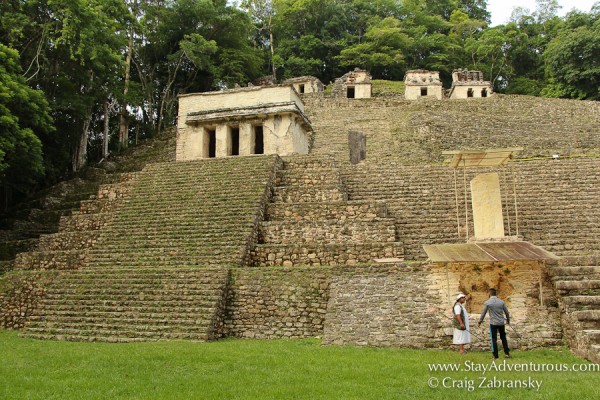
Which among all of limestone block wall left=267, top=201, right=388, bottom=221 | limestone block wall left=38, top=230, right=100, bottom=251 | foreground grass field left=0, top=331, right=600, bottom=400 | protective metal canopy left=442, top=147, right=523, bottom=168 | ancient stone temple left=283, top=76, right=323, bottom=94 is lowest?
foreground grass field left=0, top=331, right=600, bottom=400

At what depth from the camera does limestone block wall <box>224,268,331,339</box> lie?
9094 millimetres

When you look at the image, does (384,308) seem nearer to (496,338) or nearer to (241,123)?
(496,338)

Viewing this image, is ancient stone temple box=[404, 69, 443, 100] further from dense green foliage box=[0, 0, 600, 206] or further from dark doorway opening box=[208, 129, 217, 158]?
dark doorway opening box=[208, 129, 217, 158]

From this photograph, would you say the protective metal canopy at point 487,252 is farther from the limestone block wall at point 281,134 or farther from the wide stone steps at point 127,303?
the limestone block wall at point 281,134

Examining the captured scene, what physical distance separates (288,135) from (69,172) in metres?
13.1

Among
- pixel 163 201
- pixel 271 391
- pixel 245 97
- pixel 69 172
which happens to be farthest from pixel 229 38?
pixel 271 391

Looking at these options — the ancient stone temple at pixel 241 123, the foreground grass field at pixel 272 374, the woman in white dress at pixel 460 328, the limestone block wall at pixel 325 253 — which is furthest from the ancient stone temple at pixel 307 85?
the woman in white dress at pixel 460 328

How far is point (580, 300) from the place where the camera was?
751 cm

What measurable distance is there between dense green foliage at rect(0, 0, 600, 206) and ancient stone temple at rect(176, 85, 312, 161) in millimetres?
4681

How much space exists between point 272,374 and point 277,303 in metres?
3.57

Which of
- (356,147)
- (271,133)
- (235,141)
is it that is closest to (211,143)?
(235,141)

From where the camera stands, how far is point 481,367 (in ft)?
19.9

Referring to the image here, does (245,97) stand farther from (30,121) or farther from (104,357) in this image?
(104,357)

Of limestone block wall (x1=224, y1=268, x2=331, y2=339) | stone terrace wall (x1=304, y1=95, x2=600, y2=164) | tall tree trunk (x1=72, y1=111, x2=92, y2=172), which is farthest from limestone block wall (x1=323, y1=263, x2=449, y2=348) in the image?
tall tree trunk (x1=72, y1=111, x2=92, y2=172)
